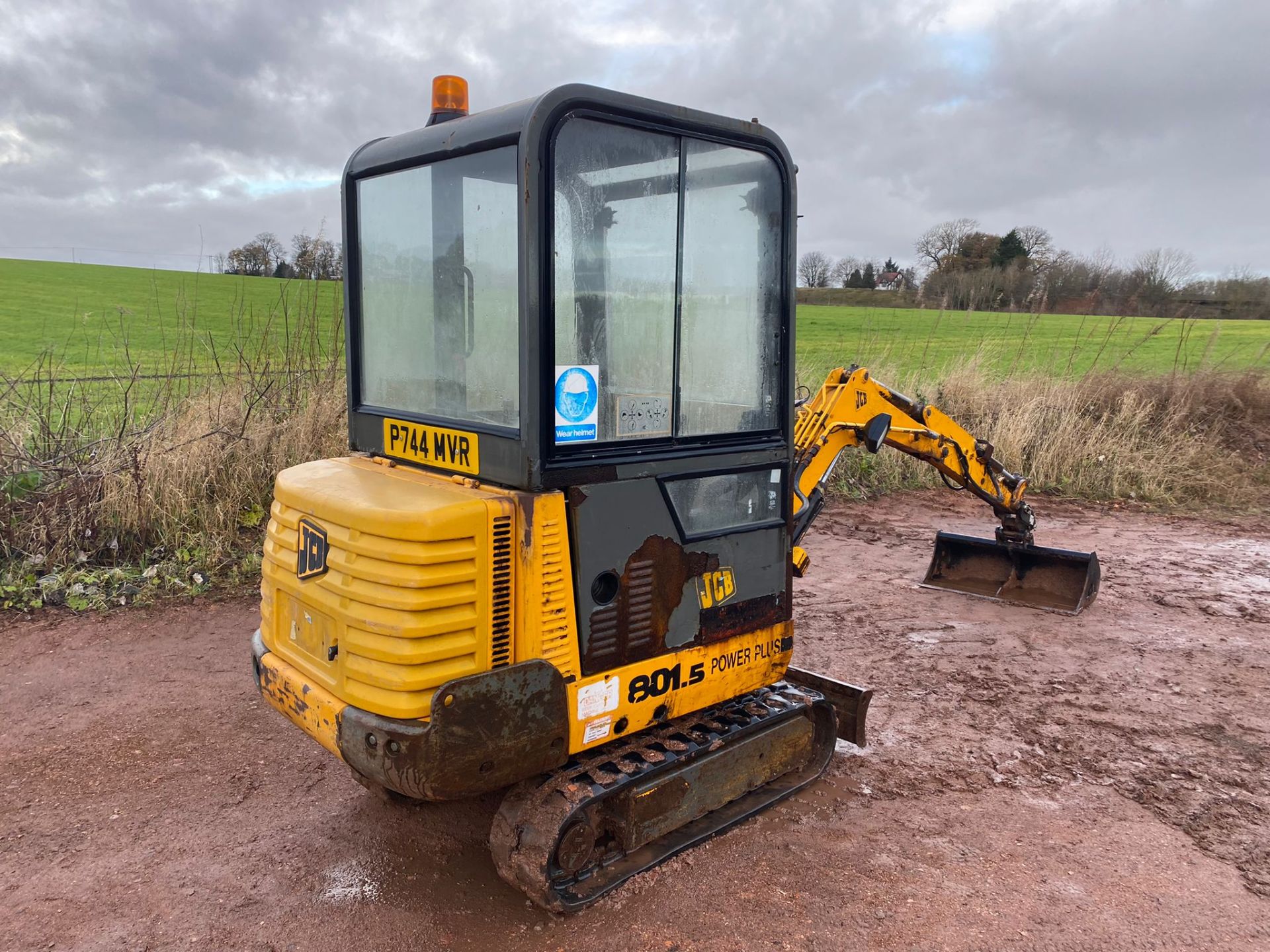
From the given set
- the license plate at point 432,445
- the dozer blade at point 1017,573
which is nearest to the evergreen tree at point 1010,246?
the dozer blade at point 1017,573

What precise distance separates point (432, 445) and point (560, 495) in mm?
628

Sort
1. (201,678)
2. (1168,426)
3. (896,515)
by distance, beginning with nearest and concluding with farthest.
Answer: (201,678) → (896,515) → (1168,426)

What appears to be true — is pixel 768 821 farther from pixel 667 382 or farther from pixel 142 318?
pixel 142 318

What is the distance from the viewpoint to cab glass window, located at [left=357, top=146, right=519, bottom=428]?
9.61 feet

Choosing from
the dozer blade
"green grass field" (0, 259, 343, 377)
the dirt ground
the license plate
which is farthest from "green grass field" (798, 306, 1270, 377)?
the license plate

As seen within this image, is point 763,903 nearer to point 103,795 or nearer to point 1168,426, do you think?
point 103,795

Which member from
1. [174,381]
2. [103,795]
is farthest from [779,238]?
[174,381]

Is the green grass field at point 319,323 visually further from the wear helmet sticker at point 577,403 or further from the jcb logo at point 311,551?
the wear helmet sticker at point 577,403

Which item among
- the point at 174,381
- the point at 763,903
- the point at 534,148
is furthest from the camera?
the point at 174,381

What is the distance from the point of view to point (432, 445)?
3.22m

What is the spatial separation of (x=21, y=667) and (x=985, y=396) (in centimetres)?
1071

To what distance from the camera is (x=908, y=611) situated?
6430 millimetres

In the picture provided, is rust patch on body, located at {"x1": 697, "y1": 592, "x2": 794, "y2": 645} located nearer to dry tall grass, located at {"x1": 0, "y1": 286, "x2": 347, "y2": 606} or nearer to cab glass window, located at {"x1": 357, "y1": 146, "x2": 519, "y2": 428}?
cab glass window, located at {"x1": 357, "y1": 146, "x2": 519, "y2": 428}

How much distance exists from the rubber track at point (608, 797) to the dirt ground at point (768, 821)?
8 cm
